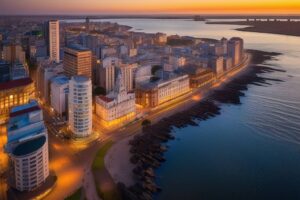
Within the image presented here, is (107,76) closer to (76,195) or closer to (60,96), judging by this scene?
(60,96)

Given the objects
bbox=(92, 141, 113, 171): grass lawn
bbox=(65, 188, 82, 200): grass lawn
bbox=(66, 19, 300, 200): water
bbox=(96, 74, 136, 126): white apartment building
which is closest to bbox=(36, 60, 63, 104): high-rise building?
bbox=(96, 74, 136, 126): white apartment building

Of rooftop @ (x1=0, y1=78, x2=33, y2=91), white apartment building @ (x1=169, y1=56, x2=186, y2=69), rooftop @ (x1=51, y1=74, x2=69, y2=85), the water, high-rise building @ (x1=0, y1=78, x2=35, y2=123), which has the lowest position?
the water

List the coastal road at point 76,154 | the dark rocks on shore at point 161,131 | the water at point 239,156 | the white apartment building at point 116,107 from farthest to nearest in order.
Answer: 1. the white apartment building at point 116,107
2. the water at point 239,156
3. the dark rocks on shore at point 161,131
4. the coastal road at point 76,154

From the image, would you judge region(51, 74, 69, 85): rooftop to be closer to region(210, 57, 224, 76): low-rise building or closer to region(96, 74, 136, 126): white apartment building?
region(96, 74, 136, 126): white apartment building

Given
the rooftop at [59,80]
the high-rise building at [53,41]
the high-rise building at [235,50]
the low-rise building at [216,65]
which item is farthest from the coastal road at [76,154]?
the high-rise building at [235,50]

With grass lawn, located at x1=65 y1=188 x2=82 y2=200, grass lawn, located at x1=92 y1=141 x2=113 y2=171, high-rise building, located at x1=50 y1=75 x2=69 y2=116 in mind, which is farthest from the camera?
high-rise building, located at x1=50 y1=75 x2=69 y2=116

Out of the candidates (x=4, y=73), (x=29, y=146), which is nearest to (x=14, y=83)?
(x=4, y=73)

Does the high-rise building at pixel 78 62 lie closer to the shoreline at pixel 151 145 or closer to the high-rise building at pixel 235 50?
the shoreline at pixel 151 145
